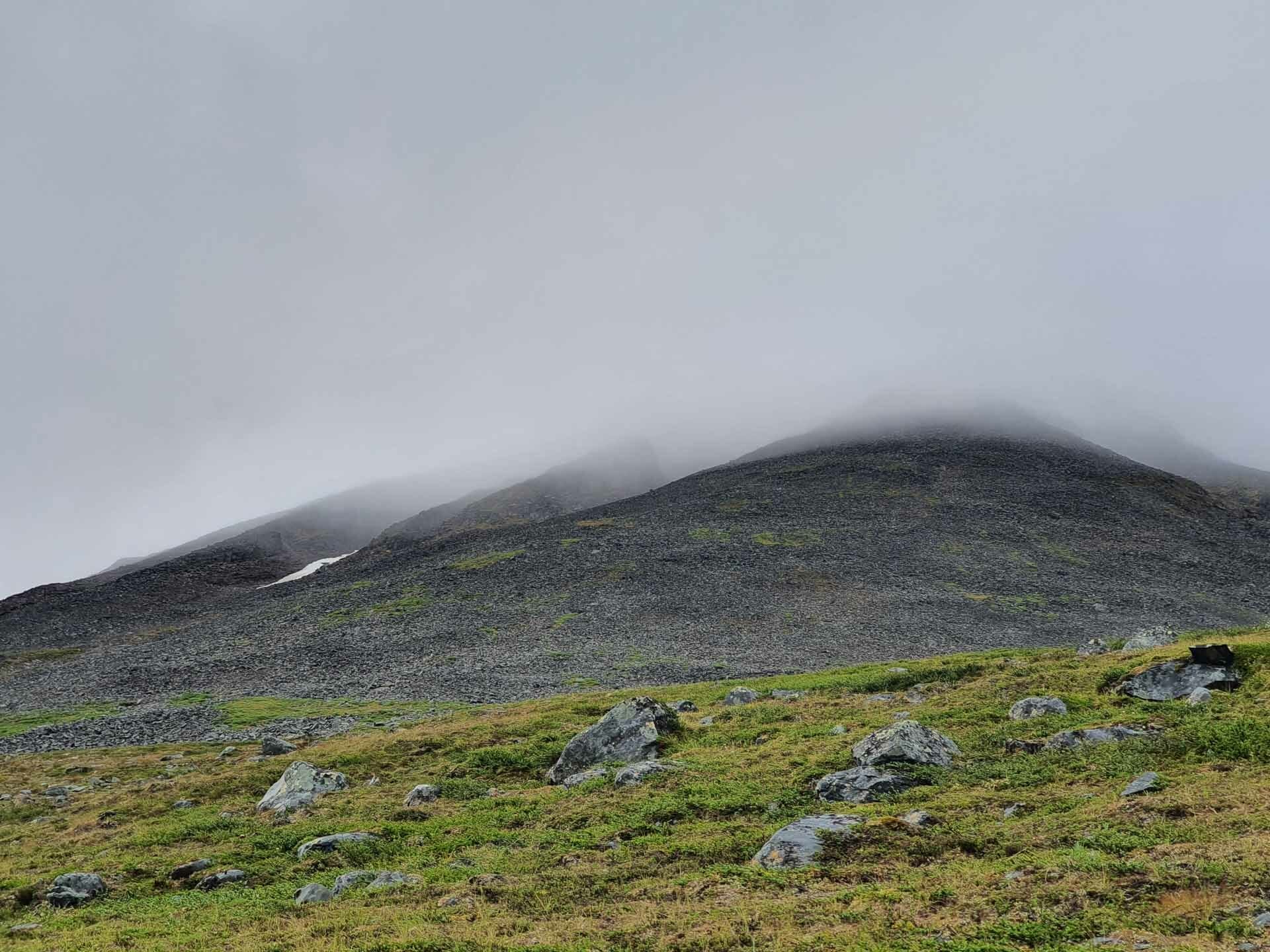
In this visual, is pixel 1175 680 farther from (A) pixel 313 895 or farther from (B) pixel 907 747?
(A) pixel 313 895

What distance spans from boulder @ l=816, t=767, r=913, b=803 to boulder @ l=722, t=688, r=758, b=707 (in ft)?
51.1

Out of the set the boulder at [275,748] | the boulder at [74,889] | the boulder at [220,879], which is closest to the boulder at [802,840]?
the boulder at [220,879]

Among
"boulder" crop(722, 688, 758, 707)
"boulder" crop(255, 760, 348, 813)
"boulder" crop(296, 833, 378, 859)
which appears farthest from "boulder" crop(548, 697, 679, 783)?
"boulder" crop(722, 688, 758, 707)

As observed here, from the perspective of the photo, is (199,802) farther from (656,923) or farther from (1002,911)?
(1002,911)

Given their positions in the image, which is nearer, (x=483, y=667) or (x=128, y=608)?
(x=483, y=667)

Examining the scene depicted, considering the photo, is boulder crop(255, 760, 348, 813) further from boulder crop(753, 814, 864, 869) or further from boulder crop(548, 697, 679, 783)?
boulder crop(753, 814, 864, 869)

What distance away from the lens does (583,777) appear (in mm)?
22141

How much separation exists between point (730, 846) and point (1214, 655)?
17.4m

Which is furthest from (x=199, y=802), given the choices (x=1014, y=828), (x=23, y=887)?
(x=1014, y=828)

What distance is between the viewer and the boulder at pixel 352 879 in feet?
47.8

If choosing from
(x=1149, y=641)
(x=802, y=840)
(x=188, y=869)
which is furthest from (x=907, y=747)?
(x=1149, y=641)

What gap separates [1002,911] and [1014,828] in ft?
13.2

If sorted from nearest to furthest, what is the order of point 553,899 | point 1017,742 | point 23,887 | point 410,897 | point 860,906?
point 860,906, point 553,899, point 410,897, point 23,887, point 1017,742

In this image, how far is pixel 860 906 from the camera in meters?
10.6
